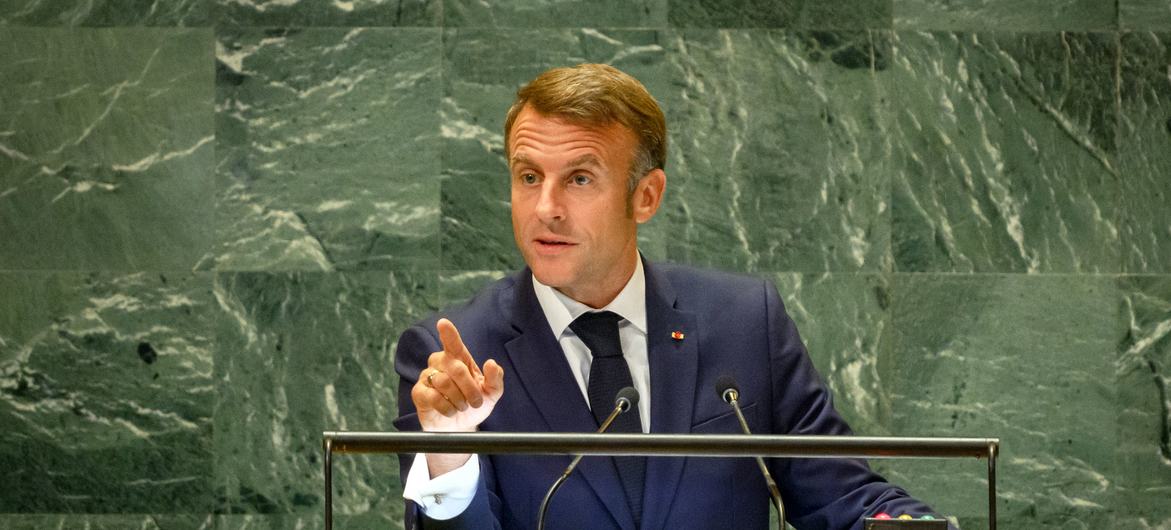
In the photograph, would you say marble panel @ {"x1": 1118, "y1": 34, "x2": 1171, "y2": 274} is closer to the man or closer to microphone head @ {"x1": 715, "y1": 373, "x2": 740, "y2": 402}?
the man

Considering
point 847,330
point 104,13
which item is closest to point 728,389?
point 847,330

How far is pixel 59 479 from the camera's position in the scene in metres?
4.23

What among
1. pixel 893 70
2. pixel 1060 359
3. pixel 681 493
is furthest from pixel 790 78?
pixel 681 493

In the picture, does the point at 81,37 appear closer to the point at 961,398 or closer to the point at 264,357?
the point at 264,357

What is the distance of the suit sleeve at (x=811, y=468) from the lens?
8.17 feet

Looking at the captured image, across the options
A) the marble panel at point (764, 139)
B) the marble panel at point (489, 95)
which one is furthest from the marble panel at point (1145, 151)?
the marble panel at point (489, 95)

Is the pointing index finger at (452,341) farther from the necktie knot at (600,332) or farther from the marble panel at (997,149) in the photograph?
the marble panel at (997,149)

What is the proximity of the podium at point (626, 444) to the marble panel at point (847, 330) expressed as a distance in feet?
7.87

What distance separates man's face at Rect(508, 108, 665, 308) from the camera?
2.54 meters

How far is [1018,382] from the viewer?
423cm

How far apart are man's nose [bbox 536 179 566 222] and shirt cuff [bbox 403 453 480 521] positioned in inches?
21.2

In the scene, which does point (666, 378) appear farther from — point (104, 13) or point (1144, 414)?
point (104, 13)

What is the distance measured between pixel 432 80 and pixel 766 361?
6.28 feet

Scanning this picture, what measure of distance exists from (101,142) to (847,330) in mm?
2481
